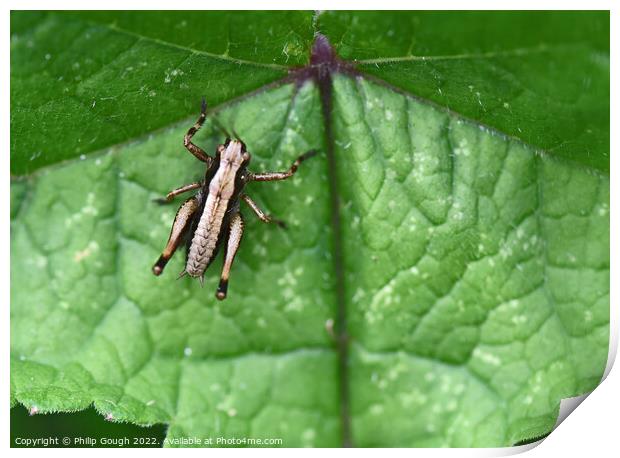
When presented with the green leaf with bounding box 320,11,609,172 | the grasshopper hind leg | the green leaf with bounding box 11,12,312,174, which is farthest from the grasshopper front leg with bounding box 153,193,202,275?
the green leaf with bounding box 320,11,609,172

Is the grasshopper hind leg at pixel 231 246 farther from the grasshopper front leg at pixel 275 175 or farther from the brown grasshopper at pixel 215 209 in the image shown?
→ the grasshopper front leg at pixel 275 175

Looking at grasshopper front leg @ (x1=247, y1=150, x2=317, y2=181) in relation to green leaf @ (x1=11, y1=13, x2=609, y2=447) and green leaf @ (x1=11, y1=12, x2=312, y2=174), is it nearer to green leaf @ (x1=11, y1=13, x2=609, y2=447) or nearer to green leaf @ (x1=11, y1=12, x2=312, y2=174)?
green leaf @ (x1=11, y1=13, x2=609, y2=447)

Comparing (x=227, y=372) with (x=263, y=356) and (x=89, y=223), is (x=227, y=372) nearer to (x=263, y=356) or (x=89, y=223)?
(x=263, y=356)

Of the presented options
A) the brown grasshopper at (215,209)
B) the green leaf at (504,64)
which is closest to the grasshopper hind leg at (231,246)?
the brown grasshopper at (215,209)

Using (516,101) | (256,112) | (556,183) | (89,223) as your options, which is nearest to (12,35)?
(89,223)

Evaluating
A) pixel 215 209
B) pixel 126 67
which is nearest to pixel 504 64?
pixel 215 209

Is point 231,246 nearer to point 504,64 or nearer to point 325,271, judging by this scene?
point 325,271
